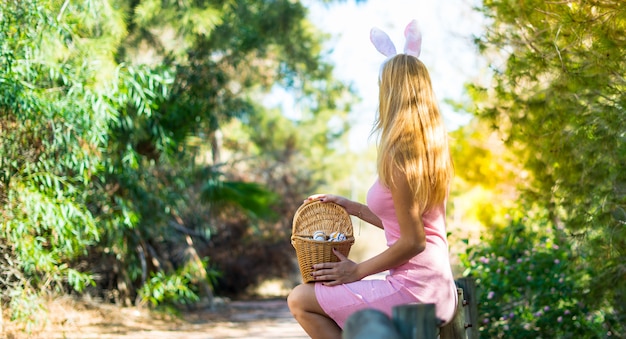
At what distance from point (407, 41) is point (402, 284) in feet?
3.42

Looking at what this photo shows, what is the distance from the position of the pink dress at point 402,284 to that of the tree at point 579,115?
1704mm

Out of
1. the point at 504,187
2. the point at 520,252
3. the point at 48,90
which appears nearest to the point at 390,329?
Result: the point at 520,252

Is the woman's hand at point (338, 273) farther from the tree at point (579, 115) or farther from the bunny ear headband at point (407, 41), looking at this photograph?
the tree at point (579, 115)

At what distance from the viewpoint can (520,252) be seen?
6.37 meters

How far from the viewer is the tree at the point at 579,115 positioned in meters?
4.22

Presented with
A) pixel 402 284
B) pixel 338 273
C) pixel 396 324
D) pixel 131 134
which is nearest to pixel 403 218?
pixel 402 284

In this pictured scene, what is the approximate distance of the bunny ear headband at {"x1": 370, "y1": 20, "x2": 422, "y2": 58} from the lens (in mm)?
3162

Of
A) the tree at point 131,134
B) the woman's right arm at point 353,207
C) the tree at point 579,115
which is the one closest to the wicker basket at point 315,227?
the woman's right arm at point 353,207

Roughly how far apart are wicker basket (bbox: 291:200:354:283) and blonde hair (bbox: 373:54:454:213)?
44 centimetres

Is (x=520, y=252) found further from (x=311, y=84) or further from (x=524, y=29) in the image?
(x=311, y=84)

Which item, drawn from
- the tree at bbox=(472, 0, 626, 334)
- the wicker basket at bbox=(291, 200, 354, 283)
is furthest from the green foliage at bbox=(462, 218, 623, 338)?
the wicker basket at bbox=(291, 200, 354, 283)

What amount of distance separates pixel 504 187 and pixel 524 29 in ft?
25.7

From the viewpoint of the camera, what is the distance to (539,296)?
18.6 feet

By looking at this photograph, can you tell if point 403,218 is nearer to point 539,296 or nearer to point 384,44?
point 384,44
